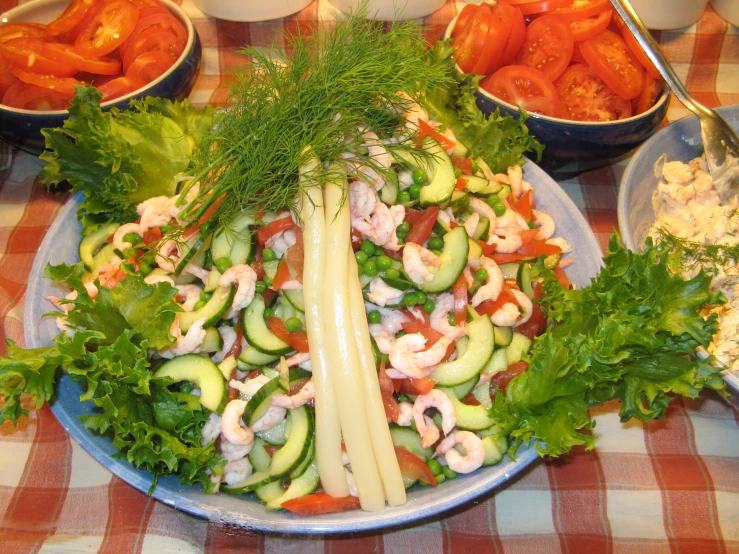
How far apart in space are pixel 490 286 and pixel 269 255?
0.94 meters

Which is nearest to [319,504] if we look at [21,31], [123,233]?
[123,233]

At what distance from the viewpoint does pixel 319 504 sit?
2.13 m

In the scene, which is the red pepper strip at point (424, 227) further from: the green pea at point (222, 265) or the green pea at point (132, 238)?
the green pea at point (132, 238)

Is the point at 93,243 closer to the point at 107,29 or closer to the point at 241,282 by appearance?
the point at 241,282

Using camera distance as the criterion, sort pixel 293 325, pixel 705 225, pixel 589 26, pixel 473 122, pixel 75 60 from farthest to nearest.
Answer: pixel 589 26, pixel 75 60, pixel 473 122, pixel 705 225, pixel 293 325

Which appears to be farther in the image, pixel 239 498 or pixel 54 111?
pixel 54 111

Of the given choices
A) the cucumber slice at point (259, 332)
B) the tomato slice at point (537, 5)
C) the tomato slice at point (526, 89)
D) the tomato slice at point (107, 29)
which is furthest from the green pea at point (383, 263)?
the tomato slice at point (107, 29)

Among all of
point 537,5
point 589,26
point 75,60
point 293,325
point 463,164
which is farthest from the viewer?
point 537,5

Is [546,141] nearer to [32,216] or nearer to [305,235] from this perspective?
[305,235]

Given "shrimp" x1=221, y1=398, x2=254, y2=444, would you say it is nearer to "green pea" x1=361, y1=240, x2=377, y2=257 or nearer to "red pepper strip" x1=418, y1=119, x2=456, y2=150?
"green pea" x1=361, y1=240, x2=377, y2=257

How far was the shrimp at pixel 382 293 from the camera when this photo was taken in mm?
2398

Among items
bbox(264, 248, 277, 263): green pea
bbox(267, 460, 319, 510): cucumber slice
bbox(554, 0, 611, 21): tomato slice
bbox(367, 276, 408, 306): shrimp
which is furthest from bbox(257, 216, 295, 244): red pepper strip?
bbox(554, 0, 611, 21): tomato slice

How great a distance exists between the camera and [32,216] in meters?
3.52

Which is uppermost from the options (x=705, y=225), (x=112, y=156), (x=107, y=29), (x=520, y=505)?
(x=107, y=29)
